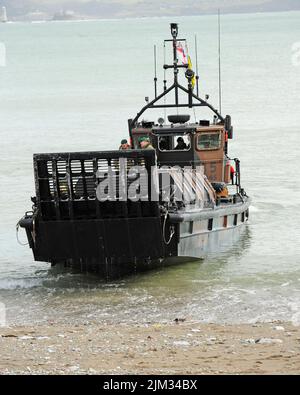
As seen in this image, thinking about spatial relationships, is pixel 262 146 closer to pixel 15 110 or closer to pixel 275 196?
pixel 275 196

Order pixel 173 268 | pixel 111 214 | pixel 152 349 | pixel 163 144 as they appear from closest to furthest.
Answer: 1. pixel 152 349
2. pixel 111 214
3. pixel 173 268
4. pixel 163 144

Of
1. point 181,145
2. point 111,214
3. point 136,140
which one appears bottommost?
point 111,214

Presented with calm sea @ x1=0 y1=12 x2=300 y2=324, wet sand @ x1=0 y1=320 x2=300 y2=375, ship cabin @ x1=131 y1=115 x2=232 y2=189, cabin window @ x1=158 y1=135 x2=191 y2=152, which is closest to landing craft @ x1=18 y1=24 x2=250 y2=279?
calm sea @ x1=0 y1=12 x2=300 y2=324

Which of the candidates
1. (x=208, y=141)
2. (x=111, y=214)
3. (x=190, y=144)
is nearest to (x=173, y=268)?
(x=111, y=214)

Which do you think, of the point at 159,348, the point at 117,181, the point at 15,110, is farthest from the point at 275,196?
the point at 15,110

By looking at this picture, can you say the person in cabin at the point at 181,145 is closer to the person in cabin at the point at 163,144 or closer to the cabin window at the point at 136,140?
the person in cabin at the point at 163,144

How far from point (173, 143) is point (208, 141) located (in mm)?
686

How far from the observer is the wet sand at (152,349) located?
1191cm

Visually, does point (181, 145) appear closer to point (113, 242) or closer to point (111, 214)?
point (111, 214)

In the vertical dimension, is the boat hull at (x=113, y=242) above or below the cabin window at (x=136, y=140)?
below

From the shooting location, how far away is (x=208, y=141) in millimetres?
21141

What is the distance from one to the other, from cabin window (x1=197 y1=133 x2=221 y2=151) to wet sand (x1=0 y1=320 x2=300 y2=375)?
6.49 m

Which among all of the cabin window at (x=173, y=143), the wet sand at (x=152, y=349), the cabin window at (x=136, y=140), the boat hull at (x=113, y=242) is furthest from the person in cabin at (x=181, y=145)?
the wet sand at (x=152, y=349)

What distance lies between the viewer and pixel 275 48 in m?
129
